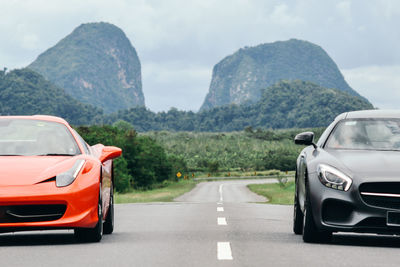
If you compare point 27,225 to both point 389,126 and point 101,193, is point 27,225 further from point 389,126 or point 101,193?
point 389,126

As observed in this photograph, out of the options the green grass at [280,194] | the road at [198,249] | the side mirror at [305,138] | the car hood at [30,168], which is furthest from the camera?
the green grass at [280,194]

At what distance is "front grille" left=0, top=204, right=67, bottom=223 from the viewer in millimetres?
7926

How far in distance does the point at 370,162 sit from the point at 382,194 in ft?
1.51

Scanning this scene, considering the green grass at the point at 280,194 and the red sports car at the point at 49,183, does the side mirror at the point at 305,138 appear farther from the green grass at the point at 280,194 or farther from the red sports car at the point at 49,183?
the green grass at the point at 280,194

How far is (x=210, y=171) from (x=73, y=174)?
132176 mm

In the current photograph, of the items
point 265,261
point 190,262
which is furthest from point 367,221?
point 190,262

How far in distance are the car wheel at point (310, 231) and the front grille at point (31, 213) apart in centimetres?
282

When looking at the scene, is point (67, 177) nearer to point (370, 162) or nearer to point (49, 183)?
point (49, 183)

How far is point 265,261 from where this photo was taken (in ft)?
22.4

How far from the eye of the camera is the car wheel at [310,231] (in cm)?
843

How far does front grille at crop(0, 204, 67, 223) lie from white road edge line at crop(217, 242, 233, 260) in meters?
1.82

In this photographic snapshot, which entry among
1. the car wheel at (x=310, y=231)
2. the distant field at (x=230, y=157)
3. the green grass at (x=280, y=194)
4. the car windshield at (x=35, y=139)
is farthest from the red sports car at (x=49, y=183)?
the distant field at (x=230, y=157)

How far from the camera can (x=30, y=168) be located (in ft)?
26.8

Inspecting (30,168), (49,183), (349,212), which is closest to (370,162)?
(349,212)
